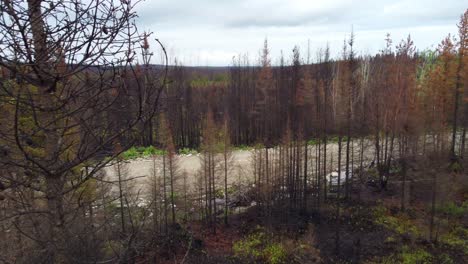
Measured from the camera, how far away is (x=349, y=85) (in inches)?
876

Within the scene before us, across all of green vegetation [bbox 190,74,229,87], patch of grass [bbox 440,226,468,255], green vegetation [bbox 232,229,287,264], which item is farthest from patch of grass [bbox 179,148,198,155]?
patch of grass [bbox 440,226,468,255]

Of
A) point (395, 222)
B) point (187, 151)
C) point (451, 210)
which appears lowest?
point (395, 222)

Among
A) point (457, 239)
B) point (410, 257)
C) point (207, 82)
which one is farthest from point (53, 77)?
point (207, 82)

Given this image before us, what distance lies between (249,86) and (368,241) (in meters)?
23.2

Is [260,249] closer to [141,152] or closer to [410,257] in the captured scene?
[410,257]

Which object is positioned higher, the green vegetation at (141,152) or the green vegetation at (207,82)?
the green vegetation at (207,82)

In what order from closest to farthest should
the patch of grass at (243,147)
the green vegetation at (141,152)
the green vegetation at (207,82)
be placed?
1. the green vegetation at (141,152)
2. the patch of grass at (243,147)
3. the green vegetation at (207,82)

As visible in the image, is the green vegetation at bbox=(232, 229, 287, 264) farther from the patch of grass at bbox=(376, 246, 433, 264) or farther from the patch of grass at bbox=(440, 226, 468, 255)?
the patch of grass at bbox=(440, 226, 468, 255)

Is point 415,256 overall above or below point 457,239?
below

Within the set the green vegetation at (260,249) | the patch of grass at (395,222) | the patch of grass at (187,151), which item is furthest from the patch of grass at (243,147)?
the green vegetation at (260,249)

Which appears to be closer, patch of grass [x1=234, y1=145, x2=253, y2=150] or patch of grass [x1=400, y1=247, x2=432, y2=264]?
patch of grass [x1=400, y1=247, x2=432, y2=264]

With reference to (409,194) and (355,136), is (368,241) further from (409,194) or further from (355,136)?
(355,136)

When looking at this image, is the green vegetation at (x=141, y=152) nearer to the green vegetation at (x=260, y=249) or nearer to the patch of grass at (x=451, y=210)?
the green vegetation at (x=260, y=249)

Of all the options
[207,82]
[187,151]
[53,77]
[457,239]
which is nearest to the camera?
[53,77]
